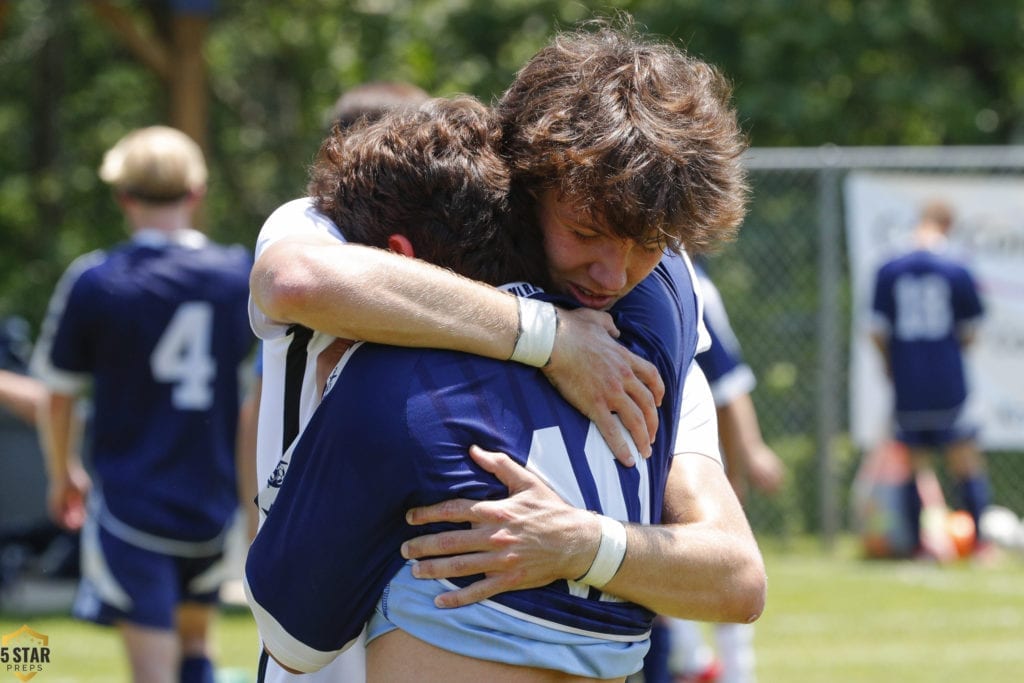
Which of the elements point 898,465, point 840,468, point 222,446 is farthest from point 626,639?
point 840,468

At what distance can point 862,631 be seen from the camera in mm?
7625

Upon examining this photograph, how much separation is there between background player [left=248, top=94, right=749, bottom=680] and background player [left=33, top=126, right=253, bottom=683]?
290cm

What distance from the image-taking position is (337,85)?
17531 millimetres

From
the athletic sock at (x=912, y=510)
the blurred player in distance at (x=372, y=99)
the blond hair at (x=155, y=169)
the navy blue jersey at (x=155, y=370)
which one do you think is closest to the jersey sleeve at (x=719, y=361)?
the blurred player in distance at (x=372, y=99)

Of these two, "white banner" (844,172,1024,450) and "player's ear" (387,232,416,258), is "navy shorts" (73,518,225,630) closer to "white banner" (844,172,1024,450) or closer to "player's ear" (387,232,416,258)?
"player's ear" (387,232,416,258)

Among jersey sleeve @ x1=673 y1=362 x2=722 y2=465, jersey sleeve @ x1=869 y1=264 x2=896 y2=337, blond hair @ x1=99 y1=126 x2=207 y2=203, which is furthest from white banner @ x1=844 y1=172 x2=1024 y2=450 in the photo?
jersey sleeve @ x1=673 y1=362 x2=722 y2=465

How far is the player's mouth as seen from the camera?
6.82 feet

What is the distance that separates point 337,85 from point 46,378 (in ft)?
43.3

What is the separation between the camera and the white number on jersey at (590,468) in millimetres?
1866

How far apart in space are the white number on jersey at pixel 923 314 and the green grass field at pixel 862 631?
1607 millimetres

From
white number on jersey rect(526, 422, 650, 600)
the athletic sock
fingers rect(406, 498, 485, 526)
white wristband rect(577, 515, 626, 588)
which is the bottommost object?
the athletic sock

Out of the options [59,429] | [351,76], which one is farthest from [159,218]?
[351,76]

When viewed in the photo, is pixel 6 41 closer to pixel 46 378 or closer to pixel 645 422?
pixel 46 378

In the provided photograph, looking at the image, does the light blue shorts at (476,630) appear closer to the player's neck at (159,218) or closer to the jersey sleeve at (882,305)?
the player's neck at (159,218)
